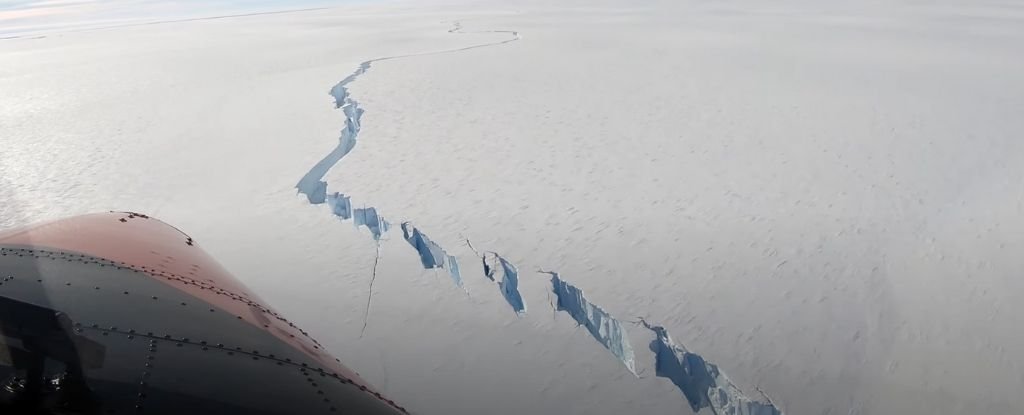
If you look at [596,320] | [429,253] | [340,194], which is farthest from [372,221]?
[596,320]

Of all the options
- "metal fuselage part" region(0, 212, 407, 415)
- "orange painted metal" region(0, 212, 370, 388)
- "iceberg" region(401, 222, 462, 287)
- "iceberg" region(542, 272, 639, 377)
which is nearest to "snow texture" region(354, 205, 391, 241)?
"iceberg" region(401, 222, 462, 287)

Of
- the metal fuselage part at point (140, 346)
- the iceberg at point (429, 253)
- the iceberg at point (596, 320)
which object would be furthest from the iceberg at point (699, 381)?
the metal fuselage part at point (140, 346)

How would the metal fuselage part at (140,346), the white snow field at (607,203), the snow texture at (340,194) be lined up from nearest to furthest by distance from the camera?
the metal fuselage part at (140,346) → the white snow field at (607,203) → the snow texture at (340,194)

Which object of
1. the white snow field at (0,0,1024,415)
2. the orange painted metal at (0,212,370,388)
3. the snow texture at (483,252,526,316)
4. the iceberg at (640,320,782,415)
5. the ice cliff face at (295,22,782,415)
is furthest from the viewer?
the snow texture at (483,252,526,316)

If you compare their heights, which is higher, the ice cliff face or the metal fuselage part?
the metal fuselage part

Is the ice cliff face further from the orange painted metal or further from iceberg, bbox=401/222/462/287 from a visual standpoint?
the orange painted metal

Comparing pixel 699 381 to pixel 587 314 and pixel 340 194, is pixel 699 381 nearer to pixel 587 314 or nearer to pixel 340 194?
pixel 587 314

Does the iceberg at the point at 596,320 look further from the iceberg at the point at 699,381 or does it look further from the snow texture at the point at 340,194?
A: the snow texture at the point at 340,194
